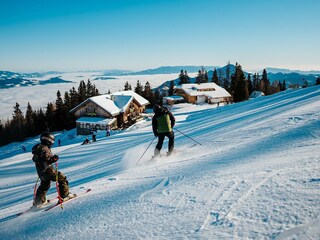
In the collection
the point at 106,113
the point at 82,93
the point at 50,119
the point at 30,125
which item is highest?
the point at 82,93

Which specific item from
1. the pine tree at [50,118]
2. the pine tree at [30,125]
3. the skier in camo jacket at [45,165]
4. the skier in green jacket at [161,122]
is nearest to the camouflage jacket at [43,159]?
the skier in camo jacket at [45,165]

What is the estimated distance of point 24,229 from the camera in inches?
153

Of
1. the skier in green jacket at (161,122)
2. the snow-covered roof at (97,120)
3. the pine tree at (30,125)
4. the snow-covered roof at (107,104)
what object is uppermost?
the skier in green jacket at (161,122)

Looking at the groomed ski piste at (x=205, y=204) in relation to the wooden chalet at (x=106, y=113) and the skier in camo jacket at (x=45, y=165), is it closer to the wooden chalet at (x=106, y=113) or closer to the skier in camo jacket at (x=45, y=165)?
the skier in camo jacket at (x=45, y=165)

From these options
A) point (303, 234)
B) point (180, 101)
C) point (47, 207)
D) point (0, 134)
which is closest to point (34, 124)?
point (0, 134)

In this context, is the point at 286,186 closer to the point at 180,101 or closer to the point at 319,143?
the point at 319,143

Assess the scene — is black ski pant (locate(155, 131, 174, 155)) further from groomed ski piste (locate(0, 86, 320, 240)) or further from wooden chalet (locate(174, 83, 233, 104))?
wooden chalet (locate(174, 83, 233, 104))

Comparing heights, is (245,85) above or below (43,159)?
above

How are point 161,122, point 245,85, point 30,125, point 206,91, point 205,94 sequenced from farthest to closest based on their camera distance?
point 30,125, point 206,91, point 205,94, point 245,85, point 161,122

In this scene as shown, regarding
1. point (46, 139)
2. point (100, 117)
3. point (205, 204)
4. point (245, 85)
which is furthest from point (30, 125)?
point (205, 204)

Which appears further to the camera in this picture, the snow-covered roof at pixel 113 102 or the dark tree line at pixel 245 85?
the dark tree line at pixel 245 85

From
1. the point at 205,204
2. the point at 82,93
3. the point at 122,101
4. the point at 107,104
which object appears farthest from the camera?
the point at 82,93

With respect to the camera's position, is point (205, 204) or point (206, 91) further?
point (206, 91)

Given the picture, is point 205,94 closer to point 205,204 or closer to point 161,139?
point 161,139
